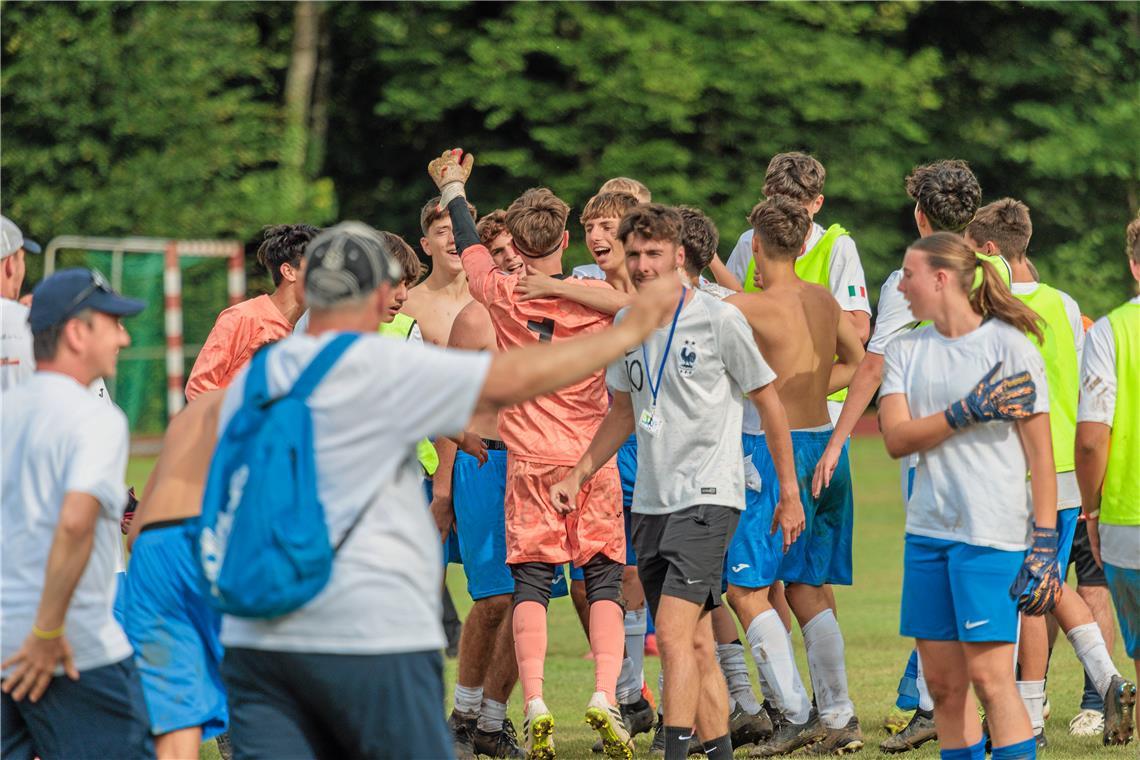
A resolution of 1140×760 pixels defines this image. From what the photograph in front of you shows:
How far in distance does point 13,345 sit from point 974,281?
3.41 metres

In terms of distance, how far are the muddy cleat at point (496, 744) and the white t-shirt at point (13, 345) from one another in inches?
108

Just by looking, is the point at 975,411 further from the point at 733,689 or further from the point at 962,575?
the point at 733,689

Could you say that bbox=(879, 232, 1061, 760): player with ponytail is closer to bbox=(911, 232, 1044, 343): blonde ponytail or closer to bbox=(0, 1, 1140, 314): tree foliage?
bbox=(911, 232, 1044, 343): blonde ponytail

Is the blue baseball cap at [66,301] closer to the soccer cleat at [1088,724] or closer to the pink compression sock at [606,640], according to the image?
the pink compression sock at [606,640]

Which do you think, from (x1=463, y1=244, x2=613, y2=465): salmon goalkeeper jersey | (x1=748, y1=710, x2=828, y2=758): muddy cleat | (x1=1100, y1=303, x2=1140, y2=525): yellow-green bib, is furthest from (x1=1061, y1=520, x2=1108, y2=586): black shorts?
(x1=463, y1=244, x2=613, y2=465): salmon goalkeeper jersey

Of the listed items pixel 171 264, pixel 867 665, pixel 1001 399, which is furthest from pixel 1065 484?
pixel 171 264

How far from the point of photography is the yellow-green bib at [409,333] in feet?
26.3

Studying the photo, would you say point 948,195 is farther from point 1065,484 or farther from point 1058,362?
point 1065,484

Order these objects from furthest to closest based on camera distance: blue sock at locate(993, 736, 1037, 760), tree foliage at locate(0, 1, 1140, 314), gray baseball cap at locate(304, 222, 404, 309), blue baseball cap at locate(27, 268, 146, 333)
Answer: tree foliage at locate(0, 1, 1140, 314)
blue sock at locate(993, 736, 1037, 760)
blue baseball cap at locate(27, 268, 146, 333)
gray baseball cap at locate(304, 222, 404, 309)

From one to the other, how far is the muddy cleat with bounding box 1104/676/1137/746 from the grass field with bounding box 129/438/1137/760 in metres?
0.09

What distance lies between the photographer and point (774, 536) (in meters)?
7.36

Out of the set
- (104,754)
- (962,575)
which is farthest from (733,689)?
(104,754)

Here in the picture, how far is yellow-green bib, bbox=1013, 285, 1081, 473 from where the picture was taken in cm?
721

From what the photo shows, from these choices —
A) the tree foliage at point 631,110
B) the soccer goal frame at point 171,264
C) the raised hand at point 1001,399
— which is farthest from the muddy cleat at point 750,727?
the tree foliage at point 631,110
